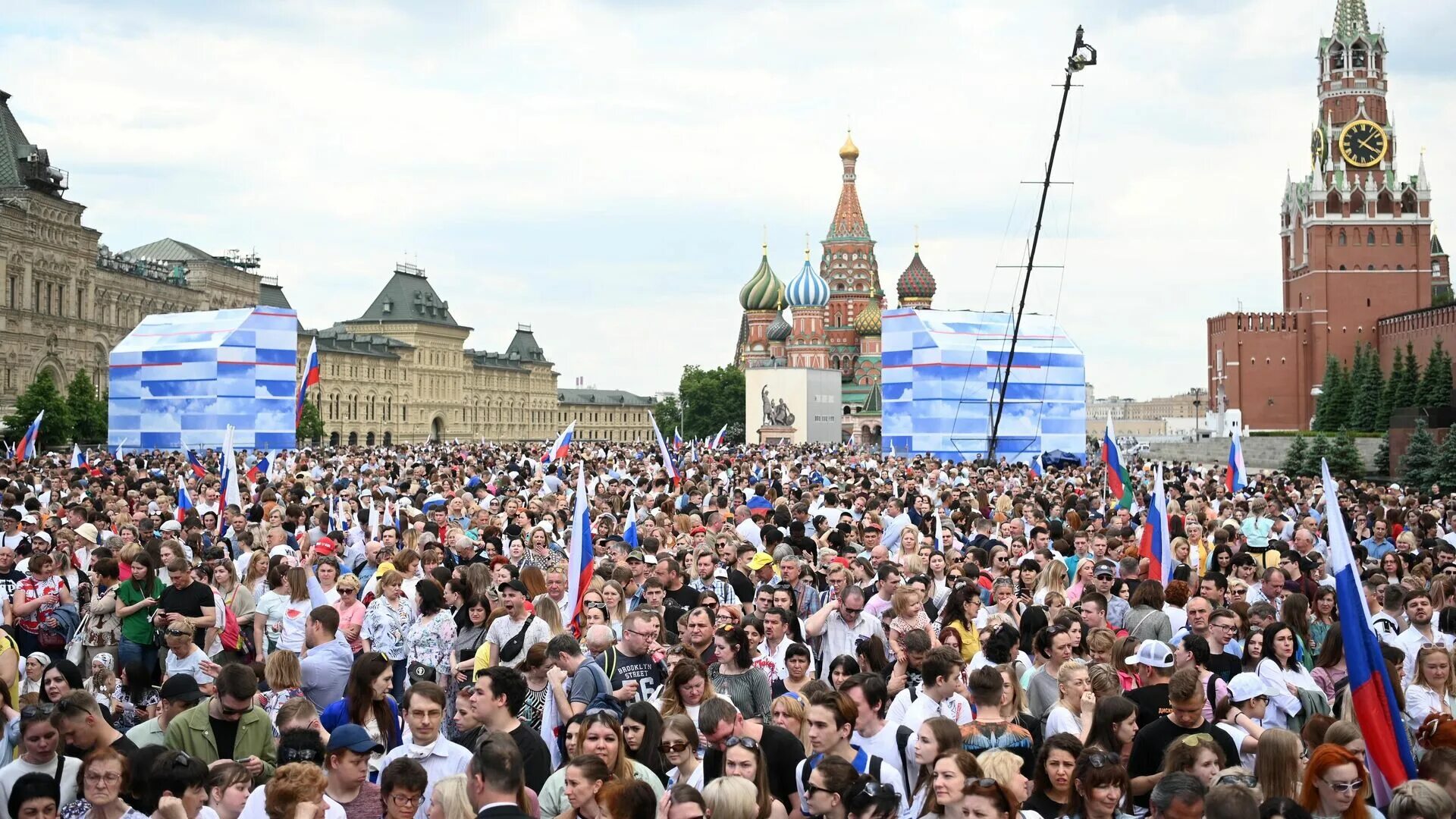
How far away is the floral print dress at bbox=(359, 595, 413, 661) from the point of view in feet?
27.9

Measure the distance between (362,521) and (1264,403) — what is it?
88.7 m

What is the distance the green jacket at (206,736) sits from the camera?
6328 mm

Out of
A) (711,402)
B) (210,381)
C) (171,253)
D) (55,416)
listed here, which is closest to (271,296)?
(171,253)

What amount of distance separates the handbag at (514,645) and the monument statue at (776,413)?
86171mm

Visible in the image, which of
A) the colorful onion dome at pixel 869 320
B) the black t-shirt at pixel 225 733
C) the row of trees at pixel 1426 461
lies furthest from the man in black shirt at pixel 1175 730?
the colorful onion dome at pixel 869 320

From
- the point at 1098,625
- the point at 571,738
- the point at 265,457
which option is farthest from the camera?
the point at 265,457

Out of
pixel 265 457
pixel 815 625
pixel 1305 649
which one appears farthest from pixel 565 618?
pixel 265 457

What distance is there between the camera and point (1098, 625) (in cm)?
846

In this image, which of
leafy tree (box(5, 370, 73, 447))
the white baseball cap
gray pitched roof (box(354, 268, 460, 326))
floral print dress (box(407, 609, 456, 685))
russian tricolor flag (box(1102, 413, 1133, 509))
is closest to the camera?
the white baseball cap

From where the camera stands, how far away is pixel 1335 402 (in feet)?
263

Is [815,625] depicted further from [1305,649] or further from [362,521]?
[362,521]

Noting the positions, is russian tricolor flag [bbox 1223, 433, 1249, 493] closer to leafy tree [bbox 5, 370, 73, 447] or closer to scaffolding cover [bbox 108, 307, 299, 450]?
scaffolding cover [bbox 108, 307, 299, 450]

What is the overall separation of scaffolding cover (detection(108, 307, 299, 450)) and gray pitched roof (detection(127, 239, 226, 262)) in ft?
141

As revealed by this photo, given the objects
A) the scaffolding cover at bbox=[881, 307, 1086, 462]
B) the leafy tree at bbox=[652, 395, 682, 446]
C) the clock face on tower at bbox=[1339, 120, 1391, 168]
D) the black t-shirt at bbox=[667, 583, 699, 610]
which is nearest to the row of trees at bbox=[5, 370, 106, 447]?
the scaffolding cover at bbox=[881, 307, 1086, 462]
